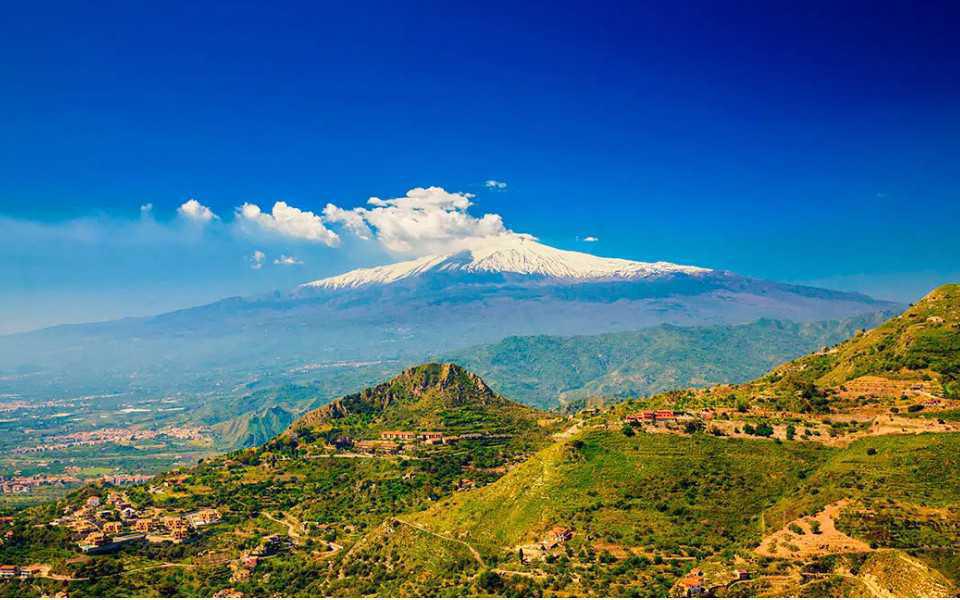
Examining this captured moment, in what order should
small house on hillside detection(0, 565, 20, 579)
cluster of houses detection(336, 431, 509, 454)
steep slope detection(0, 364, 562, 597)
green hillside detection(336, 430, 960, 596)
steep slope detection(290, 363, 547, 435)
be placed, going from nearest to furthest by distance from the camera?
green hillside detection(336, 430, 960, 596), small house on hillside detection(0, 565, 20, 579), steep slope detection(0, 364, 562, 597), cluster of houses detection(336, 431, 509, 454), steep slope detection(290, 363, 547, 435)

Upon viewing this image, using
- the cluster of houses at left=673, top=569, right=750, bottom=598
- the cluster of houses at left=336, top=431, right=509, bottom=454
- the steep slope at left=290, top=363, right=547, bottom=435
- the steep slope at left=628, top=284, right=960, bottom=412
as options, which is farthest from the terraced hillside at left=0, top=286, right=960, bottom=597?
the steep slope at left=290, top=363, right=547, bottom=435

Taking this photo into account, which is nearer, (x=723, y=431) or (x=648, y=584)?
(x=648, y=584)

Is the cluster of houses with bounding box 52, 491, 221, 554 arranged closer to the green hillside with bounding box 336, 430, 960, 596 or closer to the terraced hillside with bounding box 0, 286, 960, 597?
the terraced hillside with bounding box 0, 286, 960, 597

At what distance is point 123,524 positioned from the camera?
72.1 meters

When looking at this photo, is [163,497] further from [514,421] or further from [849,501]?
[849,501]

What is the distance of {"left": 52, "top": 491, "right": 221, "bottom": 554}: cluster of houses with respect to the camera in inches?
2653

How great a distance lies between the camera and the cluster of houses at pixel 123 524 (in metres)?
67.4

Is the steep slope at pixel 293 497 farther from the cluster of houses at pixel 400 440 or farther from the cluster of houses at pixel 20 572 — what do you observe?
the cluster of houses at pixel 20 572

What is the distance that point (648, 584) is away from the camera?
44.5 m

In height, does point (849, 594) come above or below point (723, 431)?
below

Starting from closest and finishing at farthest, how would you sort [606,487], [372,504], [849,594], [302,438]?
1. [849,594]
2. [606,487]
3. [372,504]
4. [302,438]

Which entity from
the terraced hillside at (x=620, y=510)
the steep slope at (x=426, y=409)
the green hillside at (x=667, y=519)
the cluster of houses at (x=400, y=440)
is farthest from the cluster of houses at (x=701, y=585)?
the steep slope at (x=426, y=409)

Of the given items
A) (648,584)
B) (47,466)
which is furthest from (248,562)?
(47,466)

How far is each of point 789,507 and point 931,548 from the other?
9.69 meters
